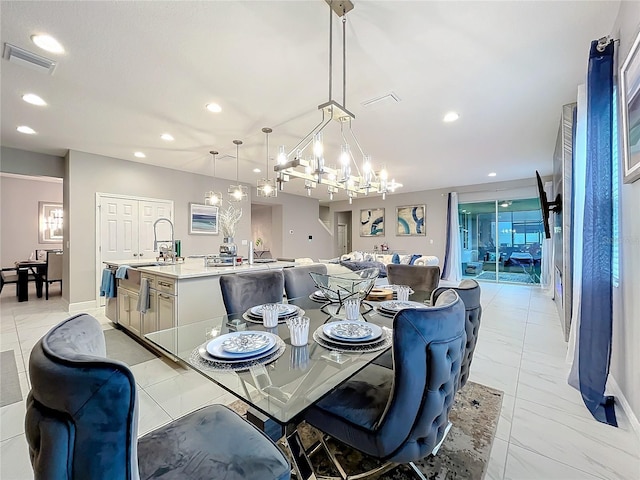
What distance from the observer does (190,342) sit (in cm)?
136

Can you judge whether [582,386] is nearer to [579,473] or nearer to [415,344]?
[579,473]

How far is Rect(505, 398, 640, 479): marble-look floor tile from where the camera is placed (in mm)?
1458

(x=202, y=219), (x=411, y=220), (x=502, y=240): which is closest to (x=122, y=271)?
(x=202, y=219)

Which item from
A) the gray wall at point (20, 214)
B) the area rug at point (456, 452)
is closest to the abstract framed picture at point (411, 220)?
the area rug at point (456, 452)

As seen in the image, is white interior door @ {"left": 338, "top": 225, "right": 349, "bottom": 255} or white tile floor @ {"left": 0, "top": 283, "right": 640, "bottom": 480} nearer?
white tile floor @ {"left": 0, "top": 283, "right": 640, "bottom": 480}

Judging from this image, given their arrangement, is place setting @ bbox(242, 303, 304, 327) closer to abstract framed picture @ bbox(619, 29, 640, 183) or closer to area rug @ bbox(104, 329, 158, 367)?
area rug @ bbox(104, 329, 158, 367)

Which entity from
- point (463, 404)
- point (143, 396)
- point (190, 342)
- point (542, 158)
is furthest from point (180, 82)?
point (542, 158)

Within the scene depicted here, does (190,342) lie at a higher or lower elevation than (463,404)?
higher

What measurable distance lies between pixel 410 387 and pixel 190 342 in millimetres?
1036

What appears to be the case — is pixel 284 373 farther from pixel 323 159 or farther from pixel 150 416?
pixel 323 159

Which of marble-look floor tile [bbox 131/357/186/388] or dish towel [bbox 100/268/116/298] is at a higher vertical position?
dish towel [bbox 100/268/116/298]

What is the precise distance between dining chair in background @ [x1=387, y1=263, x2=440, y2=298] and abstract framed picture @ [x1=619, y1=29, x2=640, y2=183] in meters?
1.43

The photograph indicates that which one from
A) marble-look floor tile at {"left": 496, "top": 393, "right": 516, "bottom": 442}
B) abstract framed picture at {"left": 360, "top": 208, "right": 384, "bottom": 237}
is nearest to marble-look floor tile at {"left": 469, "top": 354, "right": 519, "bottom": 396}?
marble-look floor tile at {"left": 496, "top": 393, "right": 516, "bottom": 442}

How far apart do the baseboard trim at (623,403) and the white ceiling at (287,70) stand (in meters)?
2.61
